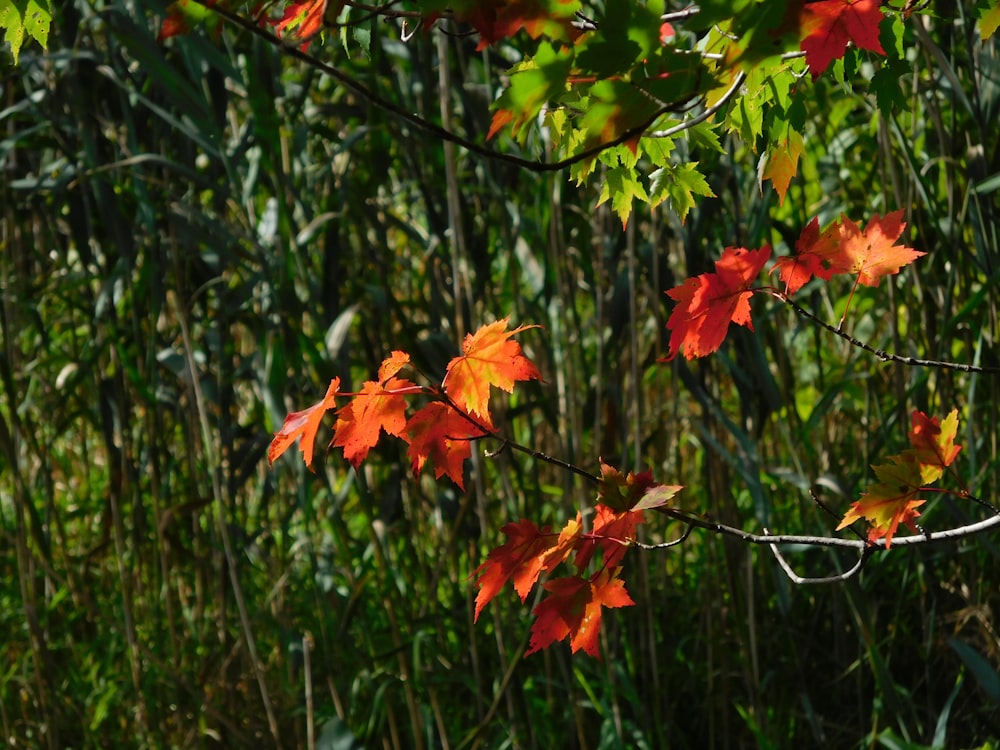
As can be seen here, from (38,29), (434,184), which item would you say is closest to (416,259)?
(434,184)

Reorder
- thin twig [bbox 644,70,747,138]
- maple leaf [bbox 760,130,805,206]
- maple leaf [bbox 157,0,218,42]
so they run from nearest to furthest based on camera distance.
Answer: thin twig [bbox 644,70,747,138] < maple leaf [bbox 157,0,218,42] < maple leaf [bbox 760,130,805,206]

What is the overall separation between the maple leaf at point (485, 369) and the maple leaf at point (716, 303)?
0.10 meters

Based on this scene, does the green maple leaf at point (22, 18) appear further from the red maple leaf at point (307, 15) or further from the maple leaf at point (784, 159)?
the maple leaf at point (784, 159)

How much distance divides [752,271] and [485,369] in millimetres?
183

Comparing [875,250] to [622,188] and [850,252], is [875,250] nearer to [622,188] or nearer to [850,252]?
[850,252]

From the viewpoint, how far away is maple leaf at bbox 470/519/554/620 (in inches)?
30.3

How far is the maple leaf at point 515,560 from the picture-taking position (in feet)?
2.53

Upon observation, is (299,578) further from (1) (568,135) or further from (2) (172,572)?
(1) (568,135)

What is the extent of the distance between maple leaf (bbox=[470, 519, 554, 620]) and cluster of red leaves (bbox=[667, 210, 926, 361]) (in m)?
0.15

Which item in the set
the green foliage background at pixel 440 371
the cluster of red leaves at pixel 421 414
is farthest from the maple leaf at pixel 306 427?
the green foliage background at pixel 440 371

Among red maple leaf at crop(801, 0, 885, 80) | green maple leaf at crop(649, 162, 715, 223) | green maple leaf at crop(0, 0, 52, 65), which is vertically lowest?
green maple leaf at crop(649, 162, 715, 223)

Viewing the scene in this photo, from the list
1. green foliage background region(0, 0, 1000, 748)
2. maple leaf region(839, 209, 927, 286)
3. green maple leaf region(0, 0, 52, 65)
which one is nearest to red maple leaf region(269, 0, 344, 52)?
green maple leaf region(0, 0, 52, 65)

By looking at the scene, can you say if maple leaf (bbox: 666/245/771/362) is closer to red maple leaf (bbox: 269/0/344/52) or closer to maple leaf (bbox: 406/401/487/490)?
maple leaf (bbox: 406/401/487/490)

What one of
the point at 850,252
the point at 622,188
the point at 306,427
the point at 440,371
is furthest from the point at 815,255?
the point at 440,371
